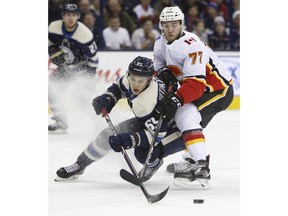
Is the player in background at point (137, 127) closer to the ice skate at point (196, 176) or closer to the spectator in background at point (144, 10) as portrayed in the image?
the ice skate at point (196, 176)

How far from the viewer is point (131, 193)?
4090 mm

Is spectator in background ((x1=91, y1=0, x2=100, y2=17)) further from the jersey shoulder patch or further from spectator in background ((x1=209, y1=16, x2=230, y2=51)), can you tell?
the jersey shoulder patch

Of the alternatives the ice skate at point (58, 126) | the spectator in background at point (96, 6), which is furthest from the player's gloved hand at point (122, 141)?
the spectator in background at point (96, 6)

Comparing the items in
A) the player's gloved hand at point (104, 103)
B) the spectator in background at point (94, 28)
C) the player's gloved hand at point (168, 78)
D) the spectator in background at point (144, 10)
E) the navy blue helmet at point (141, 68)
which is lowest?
the player's gloved hand at point (104, 103)

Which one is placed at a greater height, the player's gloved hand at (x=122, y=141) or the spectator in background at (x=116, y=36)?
the spectator in background at (x=116, y=36)

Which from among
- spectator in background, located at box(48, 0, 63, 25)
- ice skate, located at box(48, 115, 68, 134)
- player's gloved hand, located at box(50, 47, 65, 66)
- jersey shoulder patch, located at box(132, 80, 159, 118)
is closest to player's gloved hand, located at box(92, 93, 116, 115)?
jersey shoulder patch, located at box(132, 80, 159, 118)

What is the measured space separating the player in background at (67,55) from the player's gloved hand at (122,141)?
2239mm

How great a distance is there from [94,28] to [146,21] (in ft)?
1.78

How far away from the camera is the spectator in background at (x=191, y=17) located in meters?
7.92

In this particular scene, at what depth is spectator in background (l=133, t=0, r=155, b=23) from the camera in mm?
7800

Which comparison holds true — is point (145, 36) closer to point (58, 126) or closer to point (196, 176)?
point (58, 126)
